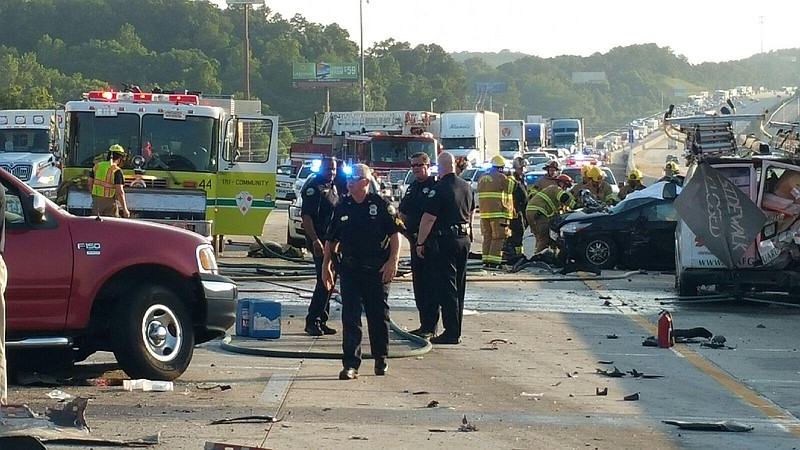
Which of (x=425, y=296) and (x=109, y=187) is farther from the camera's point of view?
(x=109, y=187)

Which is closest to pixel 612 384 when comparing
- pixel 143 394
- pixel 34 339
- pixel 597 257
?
pixel 143 394

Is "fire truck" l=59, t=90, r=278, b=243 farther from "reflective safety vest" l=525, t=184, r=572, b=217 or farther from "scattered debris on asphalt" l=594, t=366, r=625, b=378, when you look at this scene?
"scattered debris on asphalt" l=594, t=366, r=625, b=378

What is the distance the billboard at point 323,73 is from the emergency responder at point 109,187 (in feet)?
347

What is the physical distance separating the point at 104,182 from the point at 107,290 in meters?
8.04

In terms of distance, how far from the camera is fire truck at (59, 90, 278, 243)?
20344mm

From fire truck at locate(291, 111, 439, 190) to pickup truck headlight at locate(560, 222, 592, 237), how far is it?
15.6 meters

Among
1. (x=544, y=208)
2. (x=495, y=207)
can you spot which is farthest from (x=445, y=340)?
(x=544, y=208)

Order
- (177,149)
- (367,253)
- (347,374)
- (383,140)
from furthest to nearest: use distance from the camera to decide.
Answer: (383,140), (177,149), (367,253), (347,374)

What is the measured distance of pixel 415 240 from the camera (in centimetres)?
1359

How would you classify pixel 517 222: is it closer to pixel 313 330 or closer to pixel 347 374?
pixel 313 330

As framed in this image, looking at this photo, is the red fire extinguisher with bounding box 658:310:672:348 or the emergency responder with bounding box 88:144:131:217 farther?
the emergency responder with bounding box 88:144:131:217

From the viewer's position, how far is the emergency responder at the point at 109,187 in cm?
1792

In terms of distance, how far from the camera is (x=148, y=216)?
19.0m

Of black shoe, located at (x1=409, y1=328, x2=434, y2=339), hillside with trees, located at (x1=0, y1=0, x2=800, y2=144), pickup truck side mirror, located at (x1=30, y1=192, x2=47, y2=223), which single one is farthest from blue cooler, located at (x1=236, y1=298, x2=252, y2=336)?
hillside with trees, located at (x1=0, y1=0, x2=800, y2=144)
